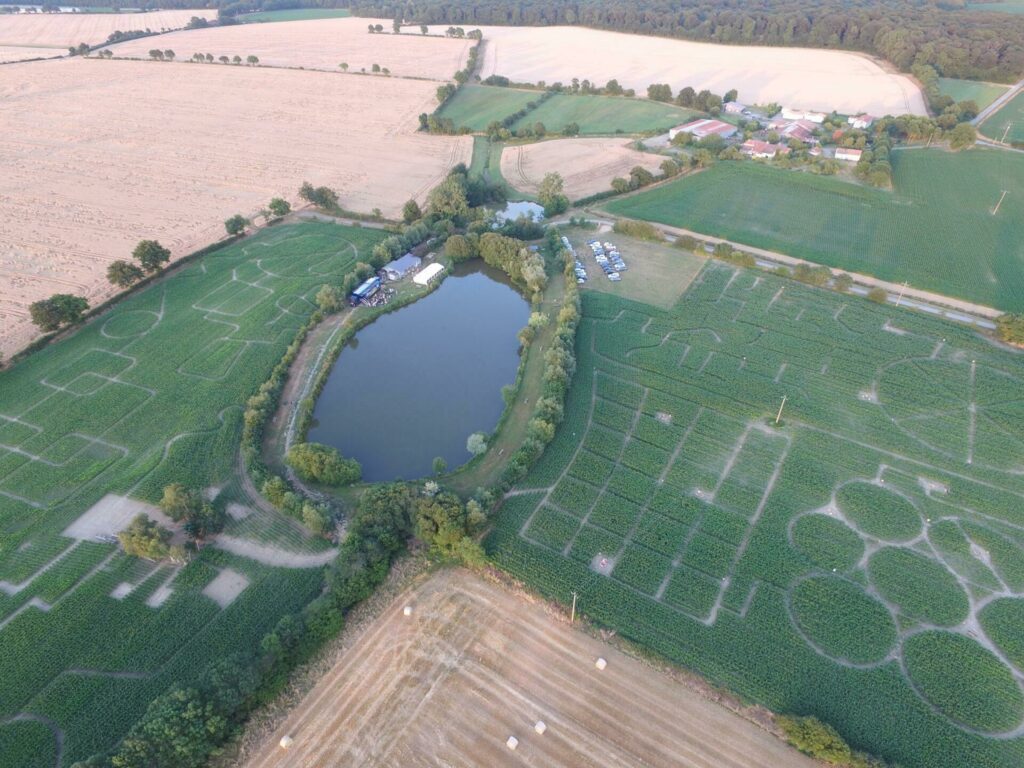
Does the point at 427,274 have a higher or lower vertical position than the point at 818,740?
higher

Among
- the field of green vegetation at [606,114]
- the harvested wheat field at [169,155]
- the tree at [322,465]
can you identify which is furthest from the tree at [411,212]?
the tree at [322,465]

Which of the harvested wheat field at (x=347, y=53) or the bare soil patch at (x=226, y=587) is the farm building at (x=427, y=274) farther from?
the harvested wheat field at (x=347, y=53)

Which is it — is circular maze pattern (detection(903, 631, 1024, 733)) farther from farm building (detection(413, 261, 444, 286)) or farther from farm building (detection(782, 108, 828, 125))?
farm building (detection(782, 108, 828, 125))

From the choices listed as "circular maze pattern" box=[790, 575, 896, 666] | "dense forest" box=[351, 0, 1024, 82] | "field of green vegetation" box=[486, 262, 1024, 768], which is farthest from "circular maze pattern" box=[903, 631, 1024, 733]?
"dense forest" box=[351, 0, 1024, 82]

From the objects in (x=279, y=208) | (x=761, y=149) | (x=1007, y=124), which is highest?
(x=1007, y=124)

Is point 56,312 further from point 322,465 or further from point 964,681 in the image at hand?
point 964,681

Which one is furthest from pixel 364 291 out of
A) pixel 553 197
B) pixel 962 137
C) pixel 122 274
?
pixel 962 137

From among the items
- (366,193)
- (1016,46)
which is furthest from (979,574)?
(1016,46)
